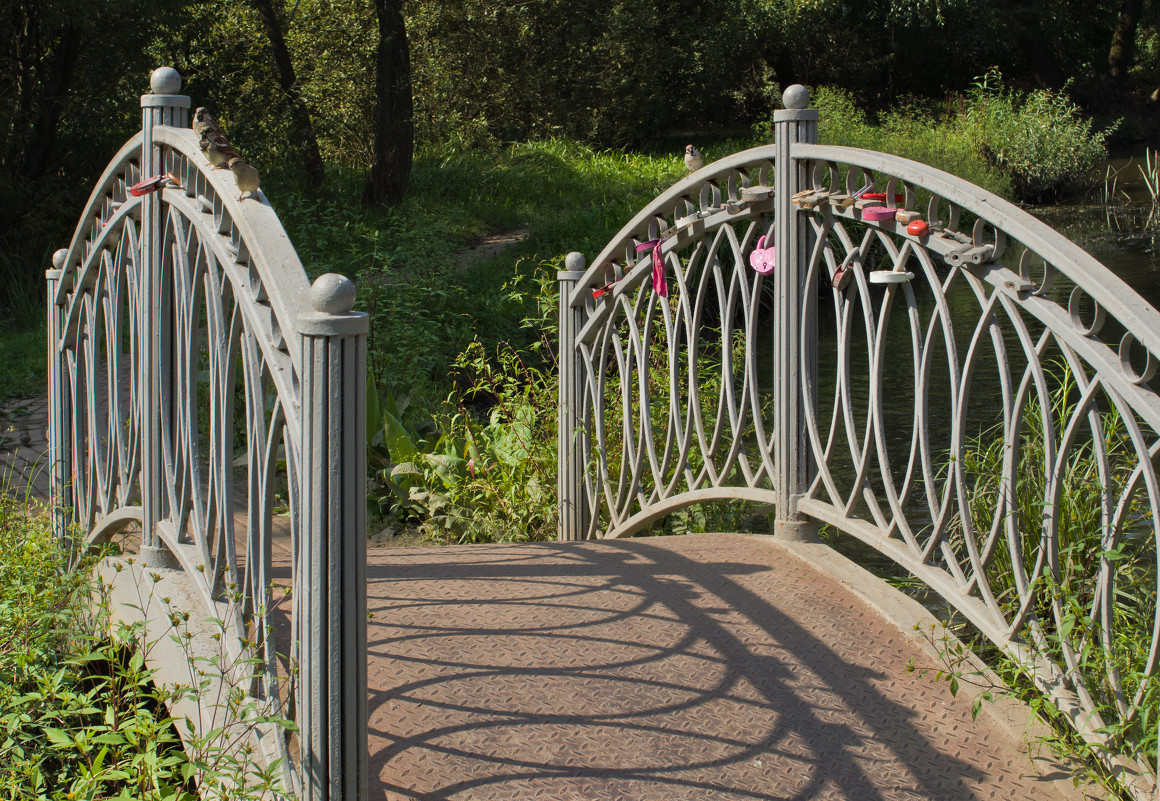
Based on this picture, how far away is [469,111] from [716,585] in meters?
18.0

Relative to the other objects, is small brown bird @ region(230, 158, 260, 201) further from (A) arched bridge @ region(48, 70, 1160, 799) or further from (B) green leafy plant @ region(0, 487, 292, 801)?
(B) green leafy plant @ region(0, 487, 292, 801)

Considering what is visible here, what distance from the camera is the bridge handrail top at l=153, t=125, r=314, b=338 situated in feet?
5.86

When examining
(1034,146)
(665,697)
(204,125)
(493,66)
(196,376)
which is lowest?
(665,697)

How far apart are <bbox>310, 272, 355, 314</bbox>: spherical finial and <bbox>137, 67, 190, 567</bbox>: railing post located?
1224 millimetres

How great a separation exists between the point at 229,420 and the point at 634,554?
1.42 metres

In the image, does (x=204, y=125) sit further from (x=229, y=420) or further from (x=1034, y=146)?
(x=1034, y=146)

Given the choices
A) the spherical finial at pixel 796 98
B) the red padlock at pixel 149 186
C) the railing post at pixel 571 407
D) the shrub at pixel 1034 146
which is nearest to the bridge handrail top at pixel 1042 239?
the spherical finial at pixel 796 98

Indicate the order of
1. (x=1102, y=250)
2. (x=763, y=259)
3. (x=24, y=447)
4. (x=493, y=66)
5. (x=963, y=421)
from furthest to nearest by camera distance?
(x=493, y=66)
(x=1102, y=250)
(x=24, y=447)
(x=763, y=259)
(x=963, y=421)

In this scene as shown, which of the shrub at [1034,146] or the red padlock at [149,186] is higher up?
the shrub at [1034,146]

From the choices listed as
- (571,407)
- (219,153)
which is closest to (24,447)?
(571,407)

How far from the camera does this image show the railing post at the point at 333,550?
1.66m

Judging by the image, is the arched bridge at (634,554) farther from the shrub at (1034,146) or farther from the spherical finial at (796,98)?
the shrub at (1034,146)

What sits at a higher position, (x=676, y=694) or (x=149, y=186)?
(x=149, y=186)

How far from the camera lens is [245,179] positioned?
2100 millimetres
